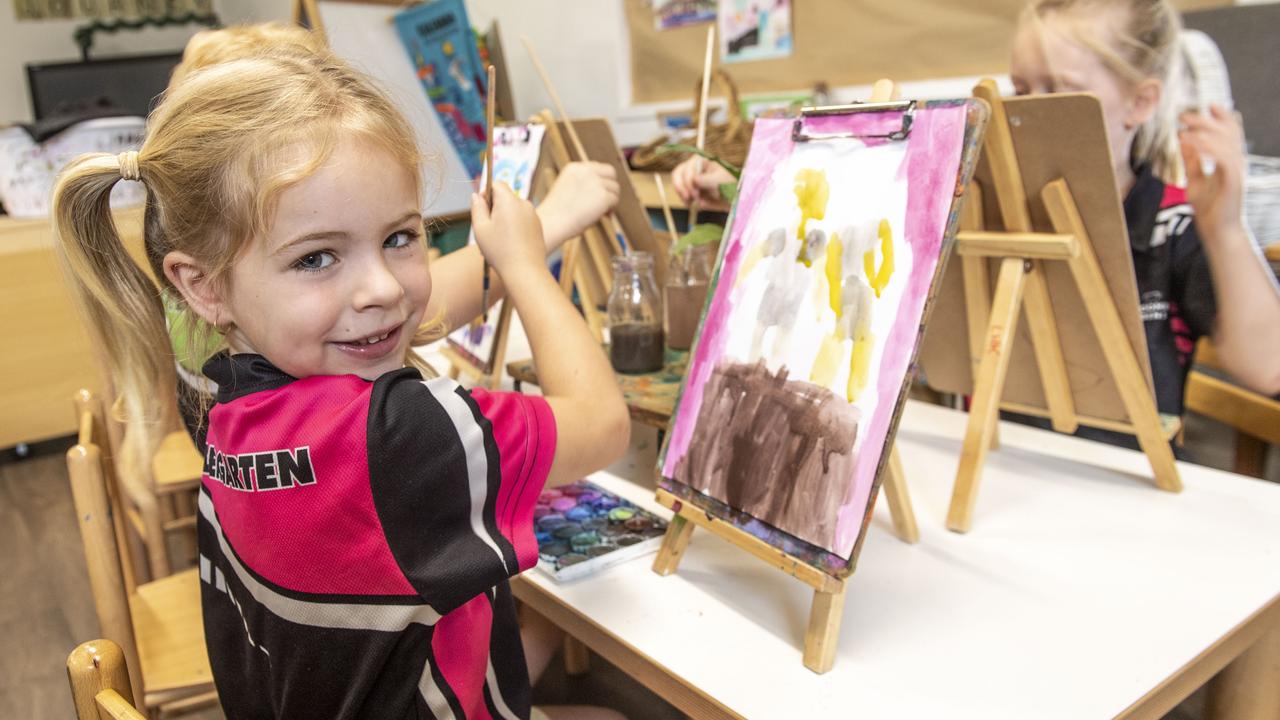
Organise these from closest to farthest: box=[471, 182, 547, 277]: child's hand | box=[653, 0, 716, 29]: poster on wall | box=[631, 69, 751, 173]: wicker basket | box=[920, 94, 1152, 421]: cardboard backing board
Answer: box=[471, 182, 547, 277]: child's hand < box=[920, 94, 1152, 421]: cardboard backing board < box=[631, 69, 751, 173]: wicker basket < box=[653, 0, 716, 29]: poster on wall

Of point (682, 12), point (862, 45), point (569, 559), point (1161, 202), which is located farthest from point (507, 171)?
point (682, 12)

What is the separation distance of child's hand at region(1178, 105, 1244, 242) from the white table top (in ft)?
1.10

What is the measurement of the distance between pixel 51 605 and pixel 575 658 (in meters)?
1.46

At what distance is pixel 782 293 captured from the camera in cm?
96

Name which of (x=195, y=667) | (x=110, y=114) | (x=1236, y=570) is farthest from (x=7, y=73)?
(x=1236, y=570)

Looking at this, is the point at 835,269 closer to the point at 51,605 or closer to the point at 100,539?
the point at 100,539

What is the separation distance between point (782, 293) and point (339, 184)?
45 centimetres

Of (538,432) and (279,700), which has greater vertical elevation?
(538,432)

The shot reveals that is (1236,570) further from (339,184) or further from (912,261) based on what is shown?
(339,184)

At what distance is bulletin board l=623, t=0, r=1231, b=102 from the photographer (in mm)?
2451

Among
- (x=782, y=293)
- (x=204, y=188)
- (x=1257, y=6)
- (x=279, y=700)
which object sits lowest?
(x=279, y=700)

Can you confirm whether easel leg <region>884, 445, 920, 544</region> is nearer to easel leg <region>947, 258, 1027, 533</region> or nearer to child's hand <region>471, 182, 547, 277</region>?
easel leg <region>947, 258, 1027, 533</region>

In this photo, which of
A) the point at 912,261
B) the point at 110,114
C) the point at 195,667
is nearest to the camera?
the point at 912,261

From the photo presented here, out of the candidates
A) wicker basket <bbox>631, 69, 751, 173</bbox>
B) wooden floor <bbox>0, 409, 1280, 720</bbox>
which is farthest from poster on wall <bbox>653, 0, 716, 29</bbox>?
wooden floor <bbox>0, 409, 1280, 720</bbox>
